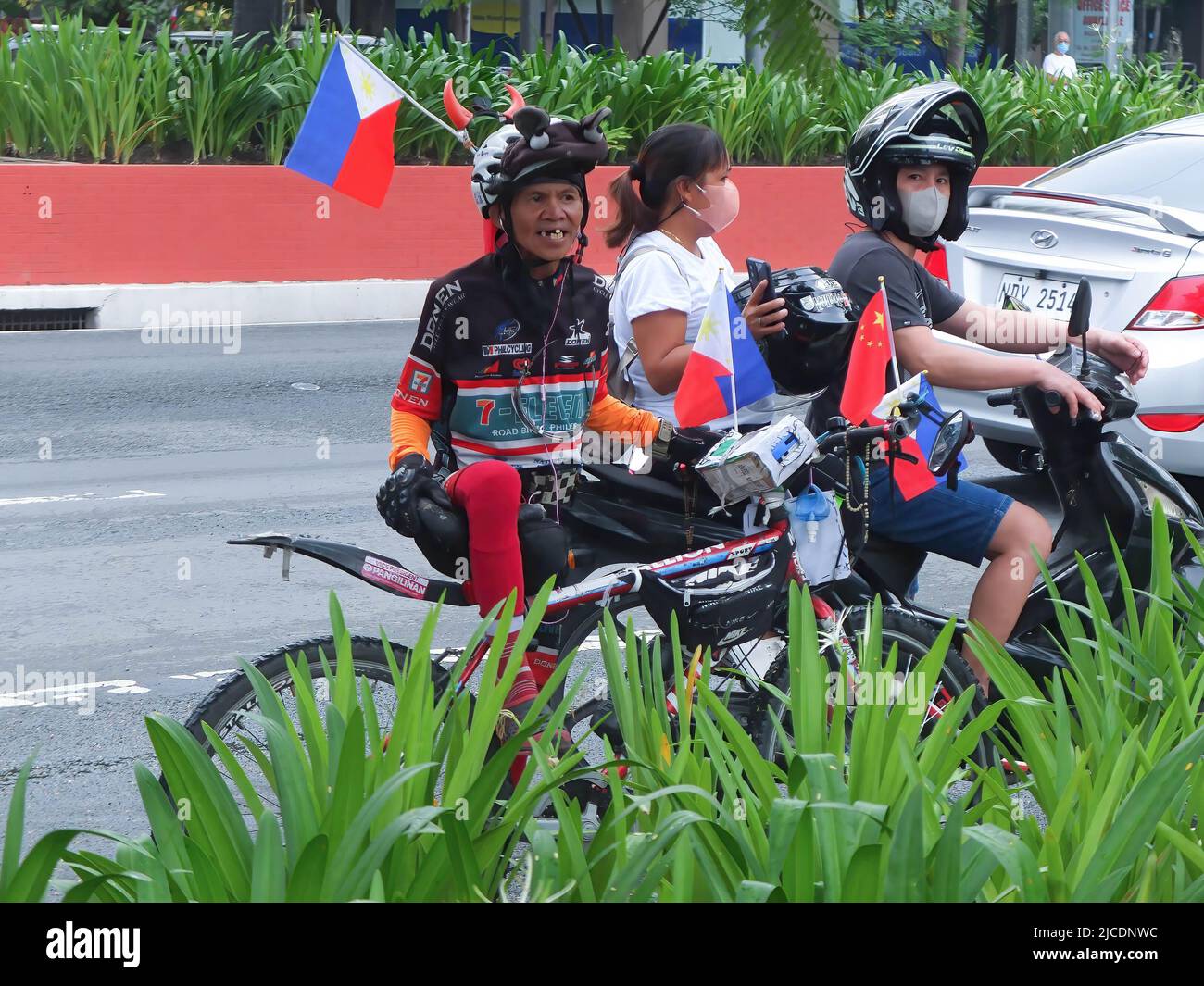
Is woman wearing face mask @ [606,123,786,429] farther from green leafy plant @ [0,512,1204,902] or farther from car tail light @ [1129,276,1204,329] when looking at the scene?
car tail light @ [1129,276,1204,329]

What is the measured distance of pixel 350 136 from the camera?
3.97 meters

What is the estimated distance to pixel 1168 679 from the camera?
11.1 feet

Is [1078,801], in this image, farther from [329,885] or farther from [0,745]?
[0,745]

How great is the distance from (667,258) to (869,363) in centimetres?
63

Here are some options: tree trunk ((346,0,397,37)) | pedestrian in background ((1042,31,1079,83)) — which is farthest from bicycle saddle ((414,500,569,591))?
pedestrian in background ((1042,31,1079,83))

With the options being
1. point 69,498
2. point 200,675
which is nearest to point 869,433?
point 200,675

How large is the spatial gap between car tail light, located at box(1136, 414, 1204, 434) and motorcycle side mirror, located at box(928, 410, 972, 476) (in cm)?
364

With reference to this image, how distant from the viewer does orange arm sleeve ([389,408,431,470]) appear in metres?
3.71

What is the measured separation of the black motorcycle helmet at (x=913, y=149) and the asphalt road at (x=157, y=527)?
7.48 ft

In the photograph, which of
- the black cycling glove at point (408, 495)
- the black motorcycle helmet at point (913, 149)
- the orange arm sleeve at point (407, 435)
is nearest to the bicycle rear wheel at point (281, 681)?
the black cycling glove at point (408, 495)

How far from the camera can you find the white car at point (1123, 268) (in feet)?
23.2

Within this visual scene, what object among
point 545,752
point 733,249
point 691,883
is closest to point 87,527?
point 545,752

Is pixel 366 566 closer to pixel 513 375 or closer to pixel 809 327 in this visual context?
pixel 513 375

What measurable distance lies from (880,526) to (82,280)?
392 inches
